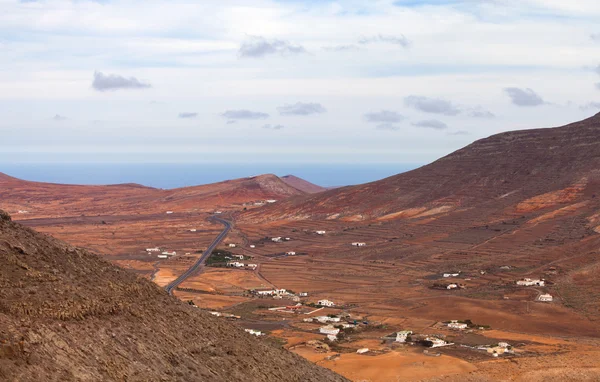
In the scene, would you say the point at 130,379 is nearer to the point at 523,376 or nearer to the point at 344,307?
the point at 523,376

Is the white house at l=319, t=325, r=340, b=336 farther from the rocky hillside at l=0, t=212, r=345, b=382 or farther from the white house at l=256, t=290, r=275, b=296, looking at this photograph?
the rocky hillside at l=0, t=212, r=345, b=382

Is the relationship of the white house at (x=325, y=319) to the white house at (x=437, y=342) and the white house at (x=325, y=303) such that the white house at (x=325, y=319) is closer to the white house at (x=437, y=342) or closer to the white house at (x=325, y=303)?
the white house at (x=325, y=303)

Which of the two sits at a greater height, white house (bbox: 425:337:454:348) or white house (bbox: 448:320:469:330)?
white house (bbox: 448:320:469:330)

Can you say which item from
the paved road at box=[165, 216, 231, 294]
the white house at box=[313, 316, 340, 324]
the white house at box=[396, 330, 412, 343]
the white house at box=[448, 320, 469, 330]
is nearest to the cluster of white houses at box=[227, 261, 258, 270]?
the paved road at box=[165, 216, 231, 294]

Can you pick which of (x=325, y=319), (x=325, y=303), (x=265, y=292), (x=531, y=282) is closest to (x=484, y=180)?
(x=531, y=282)

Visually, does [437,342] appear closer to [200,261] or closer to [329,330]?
[329,330]

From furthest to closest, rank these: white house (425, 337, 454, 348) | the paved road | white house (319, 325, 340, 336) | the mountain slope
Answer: the mountain slope → the paved road → white house (319, 325, 340, 336) → white house (425, 337, 454, 348)

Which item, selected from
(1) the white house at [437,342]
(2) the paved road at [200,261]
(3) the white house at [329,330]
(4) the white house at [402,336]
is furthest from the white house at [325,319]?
(2) the paved road at [200,261]

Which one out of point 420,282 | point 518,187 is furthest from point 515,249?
point 518,187
